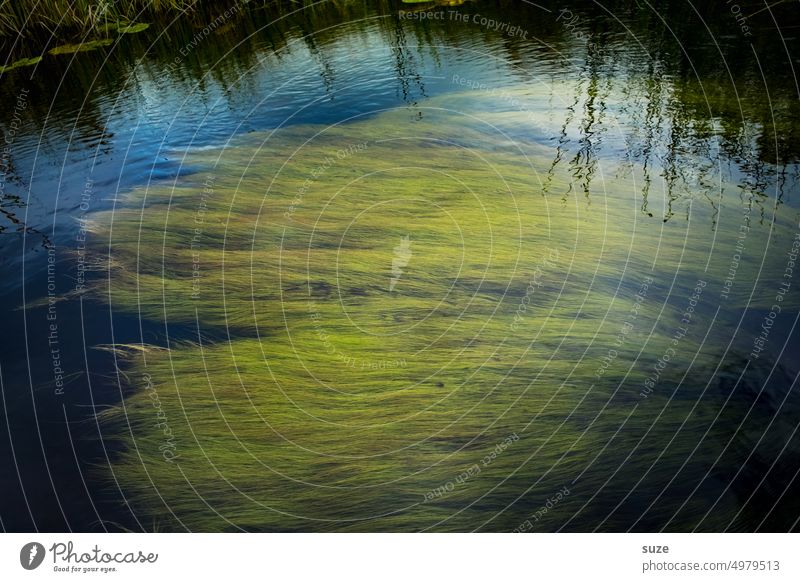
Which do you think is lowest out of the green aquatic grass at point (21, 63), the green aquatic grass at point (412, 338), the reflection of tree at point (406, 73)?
the green aquatic grass at point (412, 338)

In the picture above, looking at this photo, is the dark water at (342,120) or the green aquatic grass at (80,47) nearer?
the dark water at (342,120)

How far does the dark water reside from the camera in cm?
243

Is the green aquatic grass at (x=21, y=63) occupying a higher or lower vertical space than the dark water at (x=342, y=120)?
higher

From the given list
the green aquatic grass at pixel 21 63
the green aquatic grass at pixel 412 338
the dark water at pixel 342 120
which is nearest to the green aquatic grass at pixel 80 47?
the dark water at pixel 342 120

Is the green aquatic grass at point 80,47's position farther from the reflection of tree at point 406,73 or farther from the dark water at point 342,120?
the reflection of tree at point 406,73

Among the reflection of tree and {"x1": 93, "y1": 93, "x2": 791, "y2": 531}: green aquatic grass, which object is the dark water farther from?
{"x1": 93, "y1": 93, "x2": 791, "y2": 531}: green aquatic grass

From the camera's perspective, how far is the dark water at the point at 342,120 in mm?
2432

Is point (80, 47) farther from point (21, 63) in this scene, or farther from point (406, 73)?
point (406, 73)

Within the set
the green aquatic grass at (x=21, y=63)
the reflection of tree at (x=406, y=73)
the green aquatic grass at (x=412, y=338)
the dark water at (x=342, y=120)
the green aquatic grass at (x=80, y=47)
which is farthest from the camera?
the green aquatic grass at (x=80, y=47)

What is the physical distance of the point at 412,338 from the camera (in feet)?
9.30

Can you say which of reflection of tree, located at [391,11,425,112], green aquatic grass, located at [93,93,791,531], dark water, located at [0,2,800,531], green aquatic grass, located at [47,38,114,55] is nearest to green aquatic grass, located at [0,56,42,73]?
dark water, located at [0,2,800,531]

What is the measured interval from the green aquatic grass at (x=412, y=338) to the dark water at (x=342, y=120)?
0.13 metres
